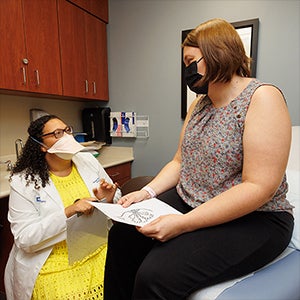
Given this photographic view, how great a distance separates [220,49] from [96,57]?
5.86 ft

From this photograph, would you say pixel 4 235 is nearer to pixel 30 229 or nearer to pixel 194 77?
pixel 30 229

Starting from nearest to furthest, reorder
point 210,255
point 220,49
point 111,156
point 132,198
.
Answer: point 210,255 < point 220,49 < point 132,198 < point 111,156

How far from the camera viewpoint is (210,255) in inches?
27.6

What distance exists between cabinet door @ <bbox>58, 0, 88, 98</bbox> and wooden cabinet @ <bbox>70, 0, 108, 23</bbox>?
0.05m

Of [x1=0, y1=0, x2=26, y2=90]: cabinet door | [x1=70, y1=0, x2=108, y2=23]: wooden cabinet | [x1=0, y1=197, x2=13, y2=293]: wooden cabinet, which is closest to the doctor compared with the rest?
[x1=0, y1=197, x2=13, y2=293]: wooden cabinet

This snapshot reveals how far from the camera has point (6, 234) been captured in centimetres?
149

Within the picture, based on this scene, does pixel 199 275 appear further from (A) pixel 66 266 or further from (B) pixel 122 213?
(A) pixel 66 266

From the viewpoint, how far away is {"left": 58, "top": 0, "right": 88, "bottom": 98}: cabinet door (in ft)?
6.56

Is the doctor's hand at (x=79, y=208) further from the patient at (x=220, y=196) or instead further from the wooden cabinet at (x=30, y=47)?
the wooden cabinet at (x=30, y=47)

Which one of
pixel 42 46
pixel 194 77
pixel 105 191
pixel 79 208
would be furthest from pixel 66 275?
pixel 42 46

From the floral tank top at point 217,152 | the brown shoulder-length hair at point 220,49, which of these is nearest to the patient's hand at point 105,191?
the floral tank top at point 217,152

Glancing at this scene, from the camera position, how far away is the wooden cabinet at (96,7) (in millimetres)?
2136

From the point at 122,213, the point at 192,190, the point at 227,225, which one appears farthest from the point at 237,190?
the point at 122,213

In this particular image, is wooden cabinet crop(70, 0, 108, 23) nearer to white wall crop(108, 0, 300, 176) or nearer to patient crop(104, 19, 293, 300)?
white wall crop(108, 0, 300, 176)
